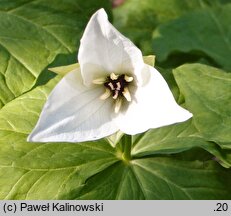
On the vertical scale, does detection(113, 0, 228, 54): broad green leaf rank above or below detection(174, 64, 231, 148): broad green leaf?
below

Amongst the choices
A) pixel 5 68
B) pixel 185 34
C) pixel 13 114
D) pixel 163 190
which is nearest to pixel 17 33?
pixel 5 68

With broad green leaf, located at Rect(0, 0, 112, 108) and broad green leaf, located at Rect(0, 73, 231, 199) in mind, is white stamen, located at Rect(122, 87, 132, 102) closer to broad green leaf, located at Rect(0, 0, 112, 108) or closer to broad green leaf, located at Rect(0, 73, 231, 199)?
broad green leaf, located at Rect(0, 73, 231, 199)

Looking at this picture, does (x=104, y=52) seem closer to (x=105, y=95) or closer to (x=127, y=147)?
(x=105, y=95)

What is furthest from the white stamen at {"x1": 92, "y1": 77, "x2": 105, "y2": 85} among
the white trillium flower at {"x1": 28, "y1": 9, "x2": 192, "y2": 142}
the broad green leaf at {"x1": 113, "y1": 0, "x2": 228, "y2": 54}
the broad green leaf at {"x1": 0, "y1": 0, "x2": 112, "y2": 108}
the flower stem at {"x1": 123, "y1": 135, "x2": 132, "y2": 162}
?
the broad green leaf at {"x1": 113, "y1": 0, "x2": 228, "y2": 54}

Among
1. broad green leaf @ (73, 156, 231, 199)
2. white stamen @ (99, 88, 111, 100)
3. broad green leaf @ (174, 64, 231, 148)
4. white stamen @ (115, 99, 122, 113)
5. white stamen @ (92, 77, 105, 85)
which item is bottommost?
broad green leaf @ (73, 156, 231, 199)

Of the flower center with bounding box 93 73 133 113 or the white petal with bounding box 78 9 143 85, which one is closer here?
the white petal with bounding box 78 9 143 85

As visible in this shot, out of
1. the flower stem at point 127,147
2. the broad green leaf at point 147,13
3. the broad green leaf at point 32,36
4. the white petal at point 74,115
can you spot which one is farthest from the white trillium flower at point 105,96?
the broad green leaf at point 147,13
